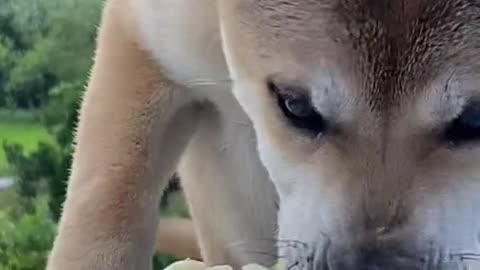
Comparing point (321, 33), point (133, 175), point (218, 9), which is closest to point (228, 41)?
point (218, 9)

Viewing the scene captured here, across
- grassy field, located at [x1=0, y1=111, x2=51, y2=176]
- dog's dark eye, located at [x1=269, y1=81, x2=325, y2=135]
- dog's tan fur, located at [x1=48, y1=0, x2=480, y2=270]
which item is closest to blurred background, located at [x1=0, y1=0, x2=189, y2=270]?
grassy field, located at [x1=0, y1=111, x2=51, y2=176]

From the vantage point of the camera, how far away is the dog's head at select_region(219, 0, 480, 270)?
114cm

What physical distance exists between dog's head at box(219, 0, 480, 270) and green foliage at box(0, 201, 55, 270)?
0.71 m

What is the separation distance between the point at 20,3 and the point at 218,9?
35.6 inches

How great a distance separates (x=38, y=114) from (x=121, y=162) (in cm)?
59

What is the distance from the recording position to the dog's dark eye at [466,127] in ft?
3.80

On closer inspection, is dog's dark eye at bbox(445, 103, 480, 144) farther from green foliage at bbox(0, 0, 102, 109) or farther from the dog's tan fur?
green foliage at bbox(0, 0, 102, 109)

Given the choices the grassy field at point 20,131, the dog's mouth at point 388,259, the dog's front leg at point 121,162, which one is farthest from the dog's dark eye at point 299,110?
the grassy field at point 20,131

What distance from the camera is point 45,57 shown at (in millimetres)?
2076

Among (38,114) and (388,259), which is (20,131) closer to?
(38,114)

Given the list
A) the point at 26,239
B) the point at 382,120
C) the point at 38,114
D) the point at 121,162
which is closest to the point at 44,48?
the point at 38,114

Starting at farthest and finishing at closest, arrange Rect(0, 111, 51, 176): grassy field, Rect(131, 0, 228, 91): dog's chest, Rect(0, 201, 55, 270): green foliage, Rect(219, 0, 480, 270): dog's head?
Rect(0, 111, 51, 176): grassy field
Rect(0, 201, 55, 270): green foliage
Rect(131, 0, 228, 91): dog's chest
Rect(219, 0, 480, 270): dog's head

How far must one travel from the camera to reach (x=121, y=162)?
1495 millimetres

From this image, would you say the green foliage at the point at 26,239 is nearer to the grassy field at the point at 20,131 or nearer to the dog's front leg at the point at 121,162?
the grassy field at the point at 20,131
